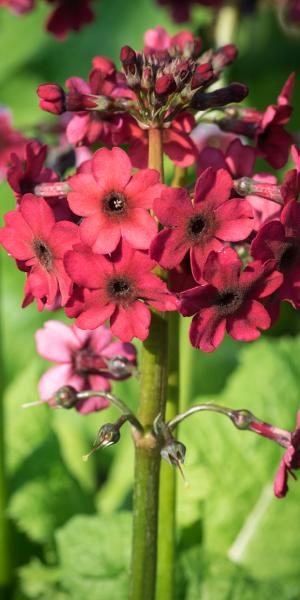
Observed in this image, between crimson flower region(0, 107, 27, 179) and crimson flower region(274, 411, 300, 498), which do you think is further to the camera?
crimson flower region(0, 107, 27, 179)

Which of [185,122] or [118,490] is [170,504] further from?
[118,490]

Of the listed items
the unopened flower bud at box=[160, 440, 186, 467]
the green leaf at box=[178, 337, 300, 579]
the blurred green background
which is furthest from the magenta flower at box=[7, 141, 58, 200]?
the green leaf at box=[178, 337, 300, 579]

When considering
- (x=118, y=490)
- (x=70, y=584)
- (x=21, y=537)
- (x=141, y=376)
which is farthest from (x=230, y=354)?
(x=141, y=376)

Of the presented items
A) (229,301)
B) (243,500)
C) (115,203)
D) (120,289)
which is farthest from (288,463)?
(243,500)

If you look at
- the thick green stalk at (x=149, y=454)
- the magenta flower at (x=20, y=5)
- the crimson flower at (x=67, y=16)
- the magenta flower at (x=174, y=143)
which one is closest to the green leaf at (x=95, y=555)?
the thick green stalk at (x=149, y=454)

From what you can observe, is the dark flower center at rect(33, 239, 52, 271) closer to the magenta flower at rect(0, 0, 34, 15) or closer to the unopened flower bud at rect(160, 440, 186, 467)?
the unopened flower bud at rect(160, 440, 186, 467)
